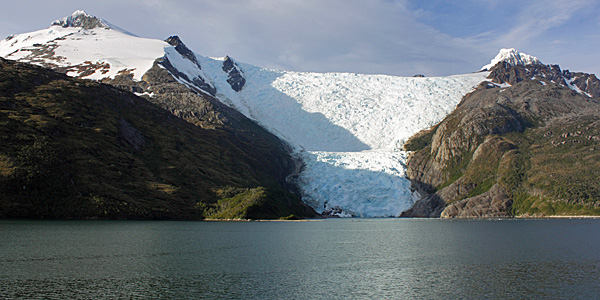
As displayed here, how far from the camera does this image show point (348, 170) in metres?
193

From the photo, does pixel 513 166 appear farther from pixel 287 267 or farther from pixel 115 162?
pixel 287 267

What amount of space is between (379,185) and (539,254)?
12984cm

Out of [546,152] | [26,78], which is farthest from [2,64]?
[546,152]

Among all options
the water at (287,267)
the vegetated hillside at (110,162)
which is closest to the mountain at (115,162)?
the vegetated hillside at (110,162)

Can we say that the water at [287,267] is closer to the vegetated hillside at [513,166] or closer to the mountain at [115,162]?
the mountain at [115,162]

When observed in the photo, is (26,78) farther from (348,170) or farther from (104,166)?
(348,170)

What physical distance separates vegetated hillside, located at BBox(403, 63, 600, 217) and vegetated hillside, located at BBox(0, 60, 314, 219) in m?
56.9

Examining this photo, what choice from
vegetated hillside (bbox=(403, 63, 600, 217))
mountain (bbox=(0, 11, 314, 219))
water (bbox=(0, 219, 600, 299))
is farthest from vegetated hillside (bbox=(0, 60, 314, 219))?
vegetated hillside (bbox=(403, 63, 600, 217))

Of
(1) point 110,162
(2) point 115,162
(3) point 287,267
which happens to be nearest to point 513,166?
(2) point 115,162

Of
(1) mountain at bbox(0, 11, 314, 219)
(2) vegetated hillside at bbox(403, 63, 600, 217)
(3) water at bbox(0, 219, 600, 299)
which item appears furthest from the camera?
(2) vegetated hillside at bbox(403, 63, 600, 217)

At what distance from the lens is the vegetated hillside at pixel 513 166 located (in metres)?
142

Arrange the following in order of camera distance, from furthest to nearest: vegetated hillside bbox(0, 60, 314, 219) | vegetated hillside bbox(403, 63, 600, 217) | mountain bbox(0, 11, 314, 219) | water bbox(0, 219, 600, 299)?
vegetated hillside bbox(403, 63, 600, 217)
mountain bbox(0, 11, 314, 219)
vegetated hillside bbox(0, 60, 314, 219)
water bbox(0, 219, 600, 299)

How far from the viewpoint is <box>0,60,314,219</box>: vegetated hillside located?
101 meters

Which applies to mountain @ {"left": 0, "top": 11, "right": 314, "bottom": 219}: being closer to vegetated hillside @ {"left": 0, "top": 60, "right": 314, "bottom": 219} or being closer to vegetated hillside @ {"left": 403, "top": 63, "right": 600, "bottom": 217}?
vegetated hillside @ {"left": 0, "top": 60, "right": 314, "bottom": 219}
